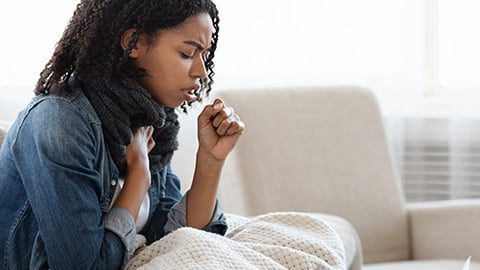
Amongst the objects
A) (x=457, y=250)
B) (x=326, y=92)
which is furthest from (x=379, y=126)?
(x=457, y=250)

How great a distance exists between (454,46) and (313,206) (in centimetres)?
78

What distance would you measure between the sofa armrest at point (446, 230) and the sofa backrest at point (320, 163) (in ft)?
0.14

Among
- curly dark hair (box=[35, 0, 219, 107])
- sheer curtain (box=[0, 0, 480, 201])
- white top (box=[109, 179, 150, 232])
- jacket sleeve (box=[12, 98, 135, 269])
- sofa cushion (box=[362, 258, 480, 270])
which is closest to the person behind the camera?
jacket sleeve (box=[12, 98, 135, 269])

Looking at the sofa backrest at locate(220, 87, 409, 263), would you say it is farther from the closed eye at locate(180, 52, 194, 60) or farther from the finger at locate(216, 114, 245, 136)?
the closed eye at locate(180, 52, 194, 60)

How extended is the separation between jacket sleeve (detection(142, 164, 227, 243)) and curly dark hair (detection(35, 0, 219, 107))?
298 mm

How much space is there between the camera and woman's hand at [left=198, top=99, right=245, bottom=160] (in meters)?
1.55

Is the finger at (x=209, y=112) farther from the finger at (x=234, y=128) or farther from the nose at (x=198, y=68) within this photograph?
the nose at (x=198, y=68)

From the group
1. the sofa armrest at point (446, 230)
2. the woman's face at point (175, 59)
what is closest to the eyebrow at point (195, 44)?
the woman's face at point (175, 59)

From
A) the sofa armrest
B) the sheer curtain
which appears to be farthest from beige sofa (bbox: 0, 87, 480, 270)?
the sheer curtain

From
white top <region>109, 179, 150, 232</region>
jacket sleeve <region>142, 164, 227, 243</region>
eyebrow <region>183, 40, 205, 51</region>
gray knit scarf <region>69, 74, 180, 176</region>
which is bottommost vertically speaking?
jacket sleeve <region>142, 164, 227, 243</region>

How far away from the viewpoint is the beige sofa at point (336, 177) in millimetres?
2227

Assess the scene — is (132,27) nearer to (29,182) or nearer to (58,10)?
(29,182)

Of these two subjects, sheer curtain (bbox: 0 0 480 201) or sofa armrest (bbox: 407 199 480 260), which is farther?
sheer curtain (bbox: 0 0 480 201)

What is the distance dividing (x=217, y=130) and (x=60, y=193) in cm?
40
